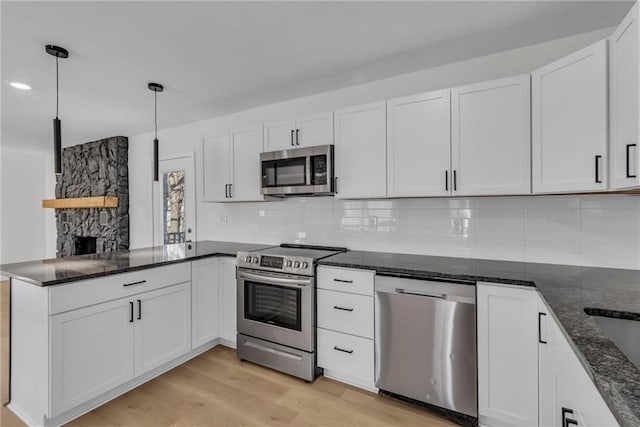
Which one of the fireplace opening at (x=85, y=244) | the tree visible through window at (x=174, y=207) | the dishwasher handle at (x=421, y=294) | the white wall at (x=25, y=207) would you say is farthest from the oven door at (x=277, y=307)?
the white wall at (x=25, y=207)

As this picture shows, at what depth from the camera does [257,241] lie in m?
3.65

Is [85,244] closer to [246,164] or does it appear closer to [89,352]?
[246,164]

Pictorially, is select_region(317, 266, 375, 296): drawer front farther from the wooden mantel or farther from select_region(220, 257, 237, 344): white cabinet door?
the wooden mantel

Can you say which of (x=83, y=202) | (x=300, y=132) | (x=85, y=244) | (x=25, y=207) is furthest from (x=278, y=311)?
(x=25, y=207)

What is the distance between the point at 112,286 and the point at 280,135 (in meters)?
1.84

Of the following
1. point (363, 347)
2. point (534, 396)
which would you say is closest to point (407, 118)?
point (363, 347)

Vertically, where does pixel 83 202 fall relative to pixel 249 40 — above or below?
below

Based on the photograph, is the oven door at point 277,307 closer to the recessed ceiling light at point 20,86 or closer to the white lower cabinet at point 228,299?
the white lower cabinet at point 228,299

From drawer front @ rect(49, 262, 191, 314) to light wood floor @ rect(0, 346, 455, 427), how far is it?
752mm

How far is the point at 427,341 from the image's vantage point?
6.60ft

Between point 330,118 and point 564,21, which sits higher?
point 564,21

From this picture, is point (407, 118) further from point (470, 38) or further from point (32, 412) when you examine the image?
point (32, 412)

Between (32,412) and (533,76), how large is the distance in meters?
3.78

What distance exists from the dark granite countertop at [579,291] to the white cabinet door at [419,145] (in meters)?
0.56
